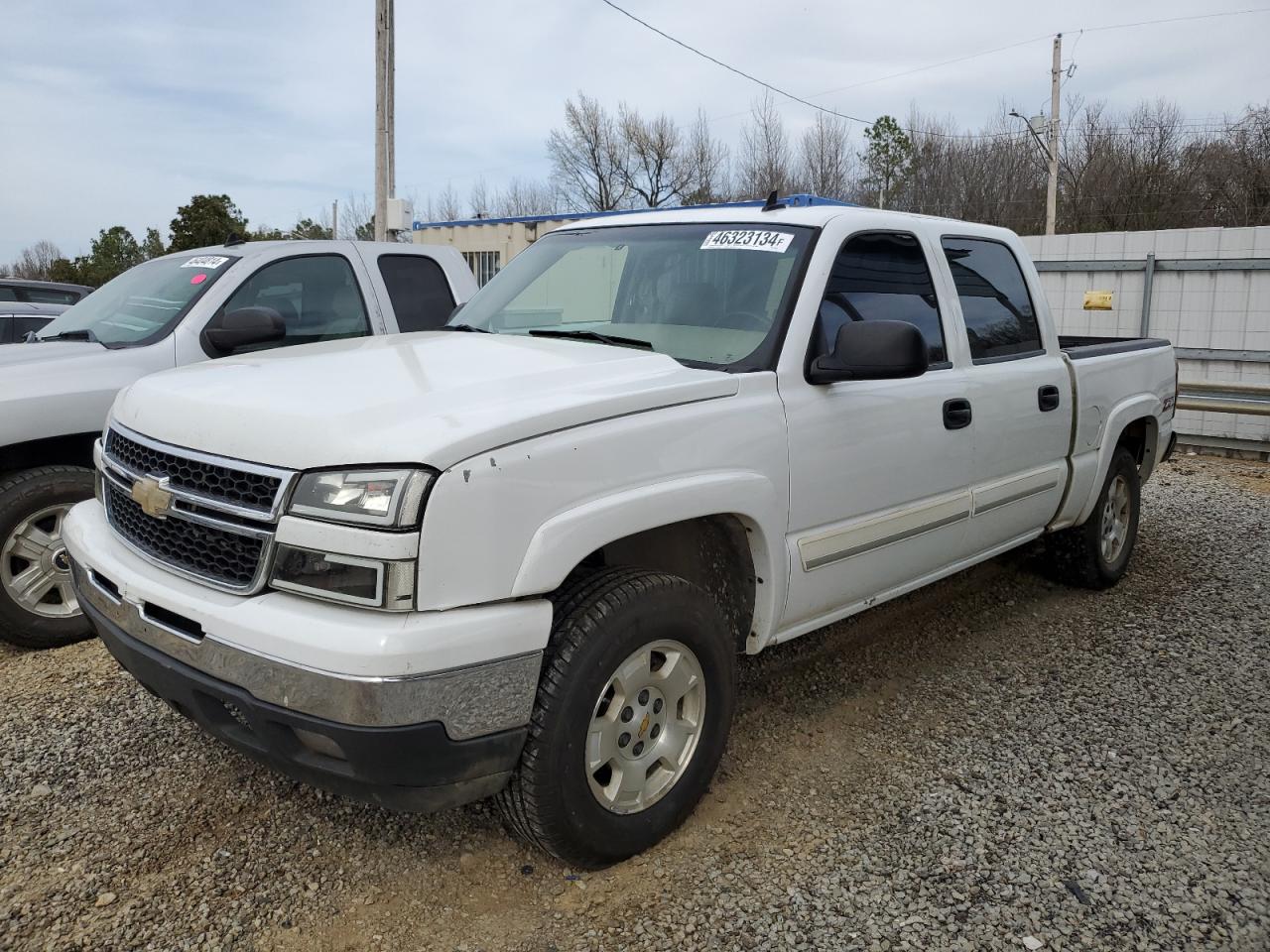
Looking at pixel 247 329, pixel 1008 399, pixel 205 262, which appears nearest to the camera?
pixel 1008 399

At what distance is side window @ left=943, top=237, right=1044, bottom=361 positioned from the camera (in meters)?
4.17

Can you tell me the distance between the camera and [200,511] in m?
2.55

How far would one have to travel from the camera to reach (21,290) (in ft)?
36.3

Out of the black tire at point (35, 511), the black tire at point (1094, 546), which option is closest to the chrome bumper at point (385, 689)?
the black tire at point (35, 511)

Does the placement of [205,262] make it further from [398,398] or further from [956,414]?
[956,414]

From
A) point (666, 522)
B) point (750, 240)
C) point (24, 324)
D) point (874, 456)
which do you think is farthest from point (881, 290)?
point (24, 324)

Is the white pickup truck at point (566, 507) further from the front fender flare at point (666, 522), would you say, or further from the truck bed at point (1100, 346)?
the truck bed at point (1100, 346)

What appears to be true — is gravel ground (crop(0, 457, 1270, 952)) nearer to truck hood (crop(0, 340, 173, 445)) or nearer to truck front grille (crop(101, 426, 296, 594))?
truck front grille (crop(101, 426, 296, 594))

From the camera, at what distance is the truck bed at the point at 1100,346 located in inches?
197

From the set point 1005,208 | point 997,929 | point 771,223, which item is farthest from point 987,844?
point 1005,208

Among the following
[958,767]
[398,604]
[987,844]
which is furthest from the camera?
[958,767]

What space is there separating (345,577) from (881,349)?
1734mm

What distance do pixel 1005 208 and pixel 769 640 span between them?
35.4m

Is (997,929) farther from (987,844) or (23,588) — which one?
(23,588)
